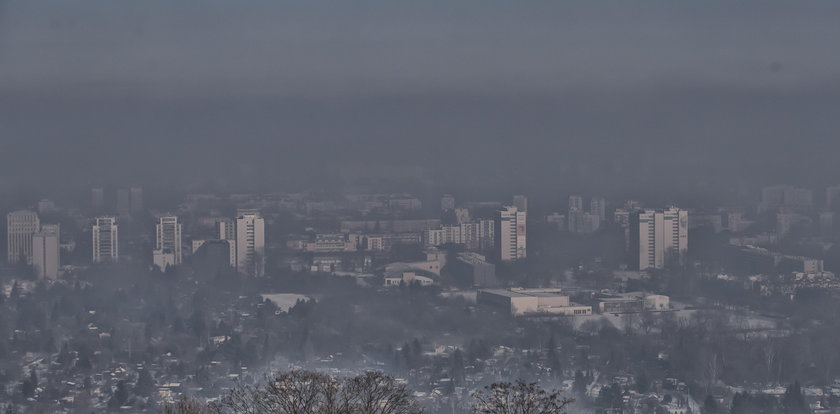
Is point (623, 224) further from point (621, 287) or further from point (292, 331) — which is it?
point (292, 331)

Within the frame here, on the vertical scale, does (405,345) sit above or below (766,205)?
below

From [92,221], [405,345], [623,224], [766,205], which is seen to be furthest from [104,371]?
[766,205]

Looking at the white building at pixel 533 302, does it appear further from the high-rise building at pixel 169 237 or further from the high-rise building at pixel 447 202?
the high-rise building at pixel 169 237

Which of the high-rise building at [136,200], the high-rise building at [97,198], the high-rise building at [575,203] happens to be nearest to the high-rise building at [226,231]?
the high-rise building at [136,200]

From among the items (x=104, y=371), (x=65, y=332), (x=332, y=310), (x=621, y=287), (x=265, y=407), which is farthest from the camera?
(x=621, y=287)

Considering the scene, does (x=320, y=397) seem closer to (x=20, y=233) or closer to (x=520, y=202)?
(x=20, y=233)

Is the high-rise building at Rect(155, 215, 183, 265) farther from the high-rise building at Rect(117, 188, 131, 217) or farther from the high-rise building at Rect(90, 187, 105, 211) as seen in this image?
the high-rise building at Rect(90, 187, 105, 211)

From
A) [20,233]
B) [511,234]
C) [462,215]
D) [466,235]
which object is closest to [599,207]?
[511,234]
